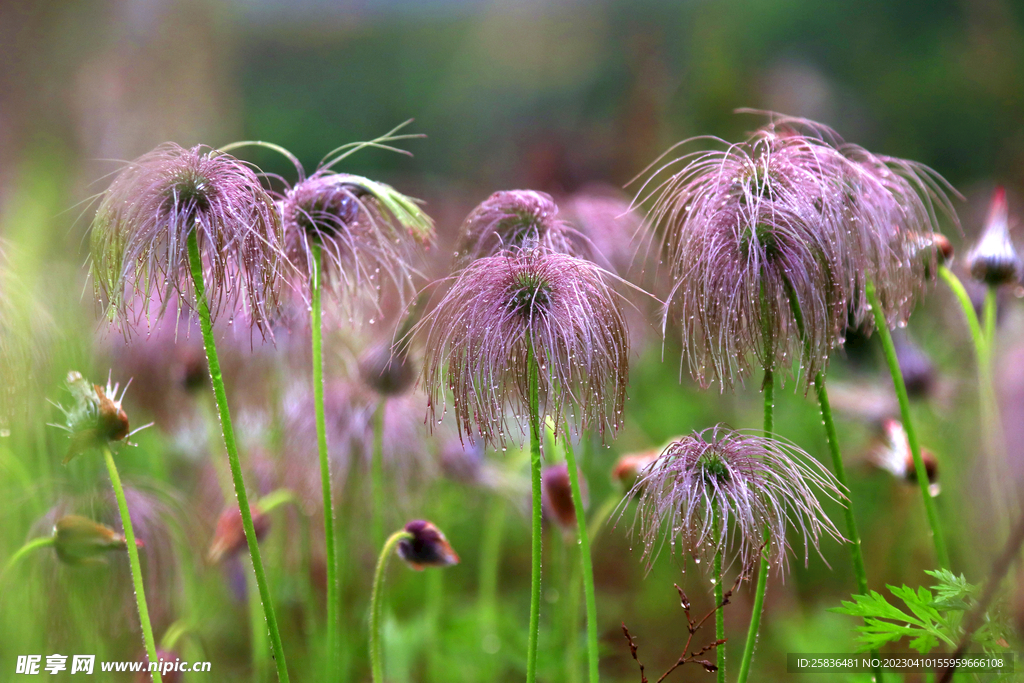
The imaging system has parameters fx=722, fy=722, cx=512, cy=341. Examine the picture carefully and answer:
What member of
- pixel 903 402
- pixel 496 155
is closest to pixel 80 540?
pixel 903 402

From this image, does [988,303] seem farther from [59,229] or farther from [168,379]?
[168,379]

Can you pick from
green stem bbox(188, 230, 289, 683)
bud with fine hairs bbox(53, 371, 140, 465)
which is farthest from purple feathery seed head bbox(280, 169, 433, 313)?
bud with fine hairs bbox(53, 371, 140, 465)

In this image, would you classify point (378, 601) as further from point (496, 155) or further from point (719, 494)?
point (496, 155)

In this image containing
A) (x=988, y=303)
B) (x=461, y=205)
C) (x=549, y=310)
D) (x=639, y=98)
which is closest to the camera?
(x=549, y=310)

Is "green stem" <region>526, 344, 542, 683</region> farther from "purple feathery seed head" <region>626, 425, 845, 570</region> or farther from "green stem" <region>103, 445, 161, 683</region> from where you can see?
"green stem" <region>103, 445, 161, 683</region>

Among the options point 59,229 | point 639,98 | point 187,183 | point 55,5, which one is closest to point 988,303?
point 187,183

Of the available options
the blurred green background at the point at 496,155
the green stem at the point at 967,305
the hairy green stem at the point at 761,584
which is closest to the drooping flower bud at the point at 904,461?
the blurred green background at the point at 496,155
